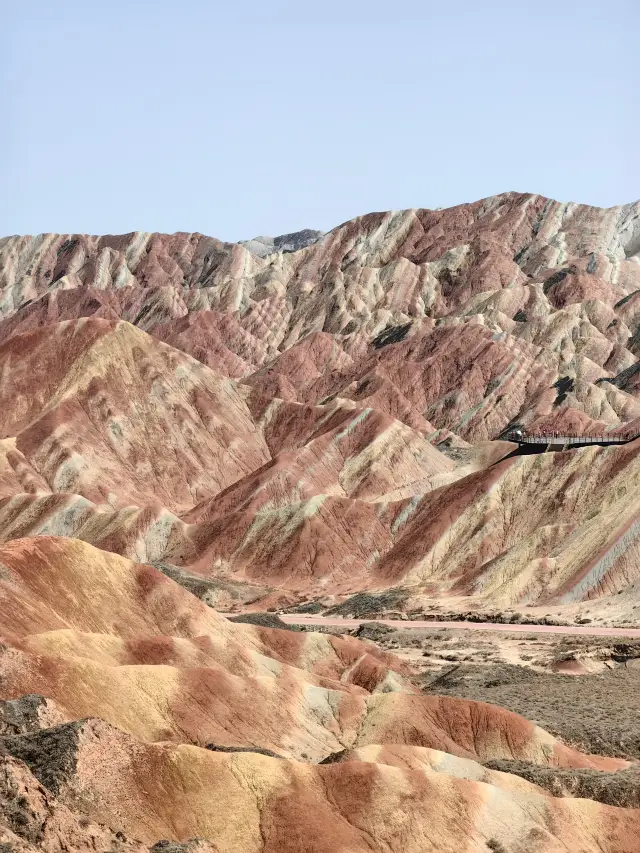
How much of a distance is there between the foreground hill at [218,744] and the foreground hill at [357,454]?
35.9 metres

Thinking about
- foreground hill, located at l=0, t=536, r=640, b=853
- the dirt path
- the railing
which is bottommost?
the dirt path

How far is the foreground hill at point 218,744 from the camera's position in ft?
105

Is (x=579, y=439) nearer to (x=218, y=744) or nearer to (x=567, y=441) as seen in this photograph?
(x=567, y=441)

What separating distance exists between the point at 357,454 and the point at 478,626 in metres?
52.0

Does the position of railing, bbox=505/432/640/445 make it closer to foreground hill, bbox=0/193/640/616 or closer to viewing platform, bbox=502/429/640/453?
viewing platform, bbox=502/429/640/453

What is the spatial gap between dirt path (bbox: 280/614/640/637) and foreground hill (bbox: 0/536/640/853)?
20.5 metres

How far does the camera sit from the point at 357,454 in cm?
13312

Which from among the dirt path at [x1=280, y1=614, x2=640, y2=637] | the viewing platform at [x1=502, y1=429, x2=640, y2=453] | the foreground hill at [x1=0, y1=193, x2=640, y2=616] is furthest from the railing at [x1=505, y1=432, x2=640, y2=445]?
the dirt path at [x1=280, y1=614, x2=640, y2=637]

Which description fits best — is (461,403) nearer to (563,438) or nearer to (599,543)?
(563,438)

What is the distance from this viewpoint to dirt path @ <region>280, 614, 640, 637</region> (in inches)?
3051

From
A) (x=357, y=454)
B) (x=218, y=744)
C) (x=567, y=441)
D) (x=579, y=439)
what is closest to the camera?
(x=218, y=744)

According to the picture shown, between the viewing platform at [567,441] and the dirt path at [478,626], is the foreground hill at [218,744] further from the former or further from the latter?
the viewing platform at [567,441]

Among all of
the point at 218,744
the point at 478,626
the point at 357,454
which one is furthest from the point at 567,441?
the point at 218,744

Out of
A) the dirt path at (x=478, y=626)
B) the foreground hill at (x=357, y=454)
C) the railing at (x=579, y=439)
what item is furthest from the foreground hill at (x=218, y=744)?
the railing at (x=579, y=439)
